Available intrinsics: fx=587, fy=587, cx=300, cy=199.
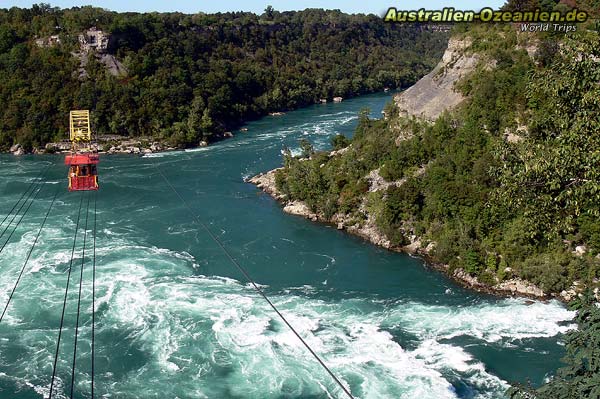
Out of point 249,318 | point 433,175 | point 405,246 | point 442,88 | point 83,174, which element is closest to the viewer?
point 249,318

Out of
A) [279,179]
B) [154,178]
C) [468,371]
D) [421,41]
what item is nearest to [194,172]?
[154,178]

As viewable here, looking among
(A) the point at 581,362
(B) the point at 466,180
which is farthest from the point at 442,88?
(A) the point at 581,362

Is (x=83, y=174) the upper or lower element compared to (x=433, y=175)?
upper

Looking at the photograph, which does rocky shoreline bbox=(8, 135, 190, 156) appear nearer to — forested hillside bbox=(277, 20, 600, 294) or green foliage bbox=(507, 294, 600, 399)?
forested hillside bbox=(277, 20, 600, 294)

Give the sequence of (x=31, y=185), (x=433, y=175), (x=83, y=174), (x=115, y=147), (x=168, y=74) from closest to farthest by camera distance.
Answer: (x=83, y=174) → (x=433, y=175) → (x=31, y=185) → (x=115, y=147) → (x=168, y=74)

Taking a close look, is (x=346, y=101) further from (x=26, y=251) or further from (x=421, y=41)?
(x=26, y=251)

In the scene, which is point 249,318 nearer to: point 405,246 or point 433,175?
point 405,246
